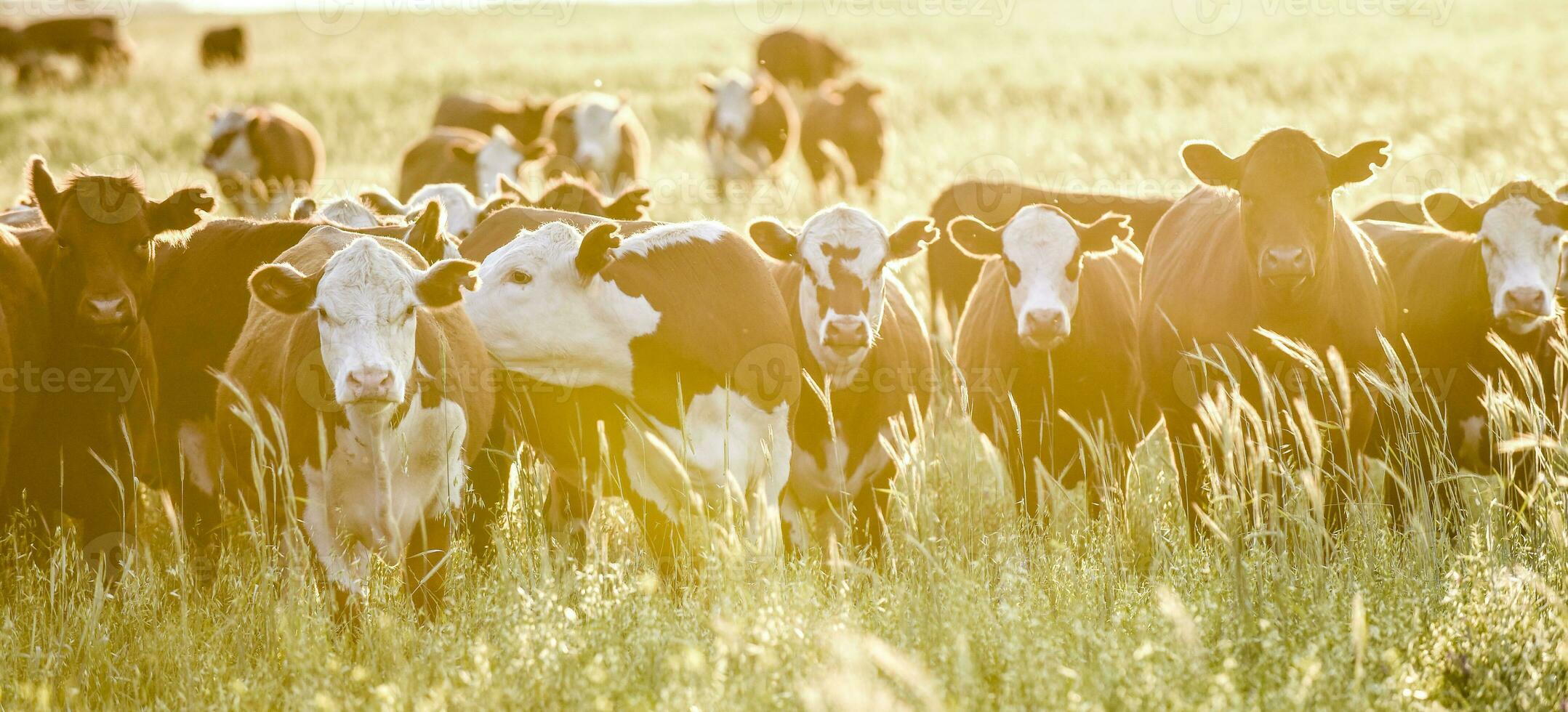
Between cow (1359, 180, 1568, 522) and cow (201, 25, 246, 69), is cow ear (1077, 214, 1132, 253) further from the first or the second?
cow (201, 25, 246, 69)

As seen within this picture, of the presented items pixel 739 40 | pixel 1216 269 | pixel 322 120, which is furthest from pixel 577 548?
pixel 739 40

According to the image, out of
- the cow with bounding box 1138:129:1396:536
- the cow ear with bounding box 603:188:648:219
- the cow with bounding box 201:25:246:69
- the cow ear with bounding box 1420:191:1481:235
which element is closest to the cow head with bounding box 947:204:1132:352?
the cow with bounding box 1138:129:1396:536

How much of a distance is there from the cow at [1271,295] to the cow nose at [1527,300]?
0.47m

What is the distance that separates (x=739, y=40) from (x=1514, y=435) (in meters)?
36.6

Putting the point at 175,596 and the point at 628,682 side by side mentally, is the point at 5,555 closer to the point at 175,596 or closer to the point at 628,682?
the point at 175,596

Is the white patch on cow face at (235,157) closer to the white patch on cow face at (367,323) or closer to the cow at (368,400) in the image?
the cow at (368,400)

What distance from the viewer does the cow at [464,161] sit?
40.4 feet

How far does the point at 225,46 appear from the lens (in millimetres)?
37531

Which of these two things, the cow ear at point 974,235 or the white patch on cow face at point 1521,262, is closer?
the white patch on cow face at point 1521,262

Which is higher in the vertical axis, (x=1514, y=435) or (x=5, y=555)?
(x=1514, y=435)

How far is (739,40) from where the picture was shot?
4072cm

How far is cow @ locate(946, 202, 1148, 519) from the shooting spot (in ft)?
20.1

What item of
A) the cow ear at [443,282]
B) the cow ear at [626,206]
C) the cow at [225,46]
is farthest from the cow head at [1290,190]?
the cow at [225,46]

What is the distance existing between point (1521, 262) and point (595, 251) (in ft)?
12.1
